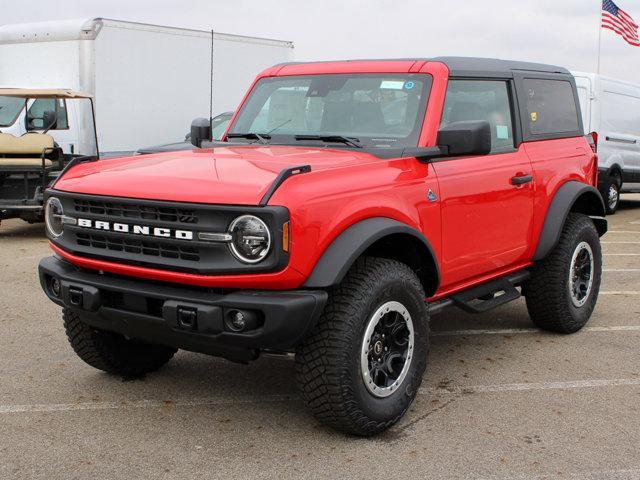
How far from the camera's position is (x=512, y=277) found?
5625 mm

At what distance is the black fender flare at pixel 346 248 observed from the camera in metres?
3.80

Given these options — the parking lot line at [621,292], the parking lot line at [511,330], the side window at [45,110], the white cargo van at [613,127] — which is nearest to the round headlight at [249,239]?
the parking lot line at [511,330]

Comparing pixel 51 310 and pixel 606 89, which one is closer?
pixel 51 310

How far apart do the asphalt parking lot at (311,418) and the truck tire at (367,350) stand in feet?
0.61

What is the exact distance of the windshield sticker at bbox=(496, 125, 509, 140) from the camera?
18.0ft

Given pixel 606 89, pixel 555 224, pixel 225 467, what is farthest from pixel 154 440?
pixel 606 89

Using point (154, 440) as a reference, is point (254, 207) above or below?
above

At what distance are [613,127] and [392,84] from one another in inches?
438

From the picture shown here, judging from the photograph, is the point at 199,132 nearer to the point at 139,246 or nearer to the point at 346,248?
the point at 139,246

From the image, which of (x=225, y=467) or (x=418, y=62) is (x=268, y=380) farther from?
(x=418, y=62)

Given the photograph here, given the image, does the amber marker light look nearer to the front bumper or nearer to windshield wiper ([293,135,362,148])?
the front bumper

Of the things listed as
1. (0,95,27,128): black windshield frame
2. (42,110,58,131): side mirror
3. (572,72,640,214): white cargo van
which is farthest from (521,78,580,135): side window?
(0,95,27,128): black windshield frame

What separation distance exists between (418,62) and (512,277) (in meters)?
1.57

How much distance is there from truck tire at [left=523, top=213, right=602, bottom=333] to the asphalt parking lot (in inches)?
6.2
